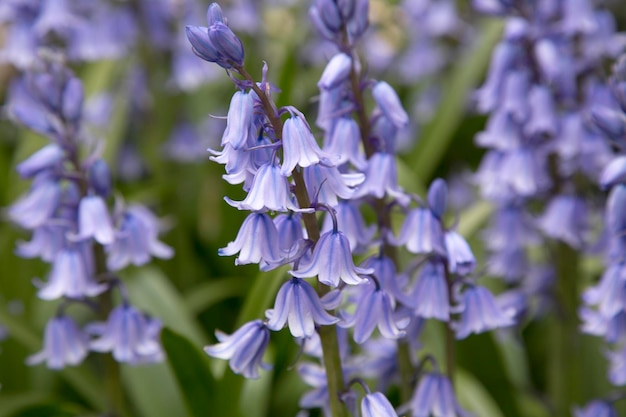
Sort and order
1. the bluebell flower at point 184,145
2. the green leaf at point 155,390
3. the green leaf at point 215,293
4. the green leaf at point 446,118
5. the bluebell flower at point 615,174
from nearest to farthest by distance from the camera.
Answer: the bluebell flower at point 615,174 → the green leaf at point 155,390 → the green leaf at point 215,293 → the green leaf at point 446,118 → the bluebell flower at point 184,145

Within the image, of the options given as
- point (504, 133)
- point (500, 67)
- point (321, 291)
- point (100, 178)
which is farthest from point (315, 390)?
point (500, 67)

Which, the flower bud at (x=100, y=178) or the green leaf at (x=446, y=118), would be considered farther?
the green leaf at (x=446, y=118)

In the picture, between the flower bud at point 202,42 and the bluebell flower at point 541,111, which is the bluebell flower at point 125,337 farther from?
the bluebell flower at point 541,111

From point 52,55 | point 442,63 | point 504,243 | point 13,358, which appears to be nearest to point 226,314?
point 13,358

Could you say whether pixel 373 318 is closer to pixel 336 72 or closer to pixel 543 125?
pixel 336 72

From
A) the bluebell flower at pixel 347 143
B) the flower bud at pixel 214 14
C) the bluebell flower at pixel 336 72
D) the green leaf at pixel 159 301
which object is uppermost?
the flower bud at pixel 214 14

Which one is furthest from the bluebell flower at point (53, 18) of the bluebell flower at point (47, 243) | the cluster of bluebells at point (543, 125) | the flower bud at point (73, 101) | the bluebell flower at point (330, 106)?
the bluebell flower at point (330, 106)

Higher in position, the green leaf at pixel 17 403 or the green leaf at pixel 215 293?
the green leaf at pixel 17 403
